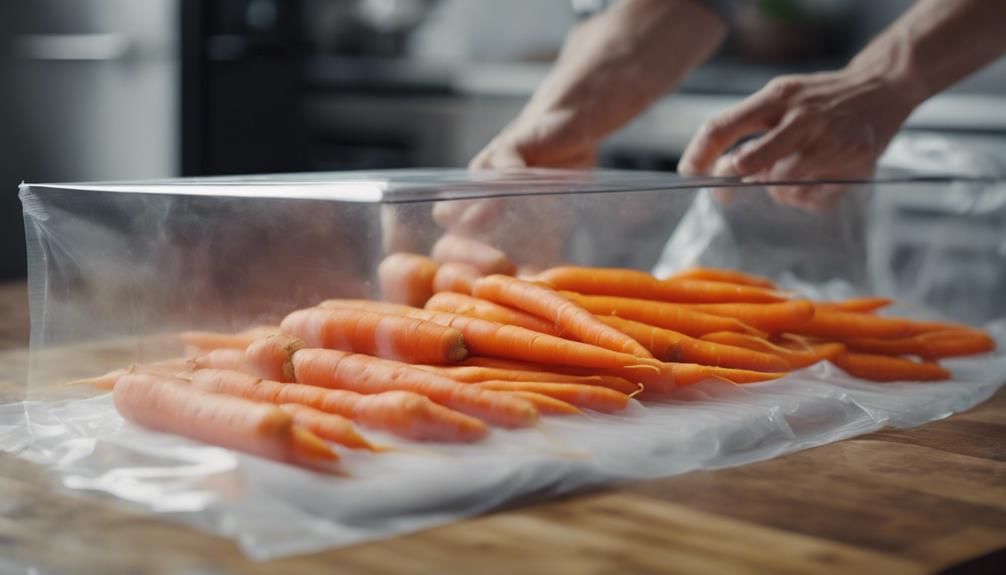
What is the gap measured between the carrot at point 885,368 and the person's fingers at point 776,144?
0.28 m

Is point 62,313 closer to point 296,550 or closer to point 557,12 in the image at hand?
point 296,550

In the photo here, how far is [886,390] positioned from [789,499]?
1.38 ft

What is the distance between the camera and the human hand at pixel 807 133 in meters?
1.48

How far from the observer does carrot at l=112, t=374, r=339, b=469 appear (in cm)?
86

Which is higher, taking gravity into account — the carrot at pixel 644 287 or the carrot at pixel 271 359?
the carrot at pixel 644 287

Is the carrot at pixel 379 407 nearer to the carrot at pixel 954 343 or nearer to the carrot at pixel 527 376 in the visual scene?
the carrot at pixel 527 376

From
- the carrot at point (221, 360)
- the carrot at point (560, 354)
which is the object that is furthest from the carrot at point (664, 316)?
the carrot at point (221, 360)

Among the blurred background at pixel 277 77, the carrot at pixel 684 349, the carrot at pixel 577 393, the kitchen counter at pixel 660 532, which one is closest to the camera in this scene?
Result: the kitchen counter at pixel 660 532

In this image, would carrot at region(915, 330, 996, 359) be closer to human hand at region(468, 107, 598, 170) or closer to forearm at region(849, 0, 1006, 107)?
forearm at region(849, 0, 1006, 107)

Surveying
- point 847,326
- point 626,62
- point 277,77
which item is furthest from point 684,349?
point 277,77

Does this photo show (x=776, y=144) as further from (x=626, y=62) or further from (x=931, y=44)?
(x=626, y=62)

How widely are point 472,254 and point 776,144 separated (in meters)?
0.46

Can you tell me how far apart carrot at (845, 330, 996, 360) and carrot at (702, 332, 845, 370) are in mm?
72

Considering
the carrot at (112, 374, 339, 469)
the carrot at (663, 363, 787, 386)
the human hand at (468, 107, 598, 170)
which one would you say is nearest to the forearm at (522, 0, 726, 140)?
the human hand at (468, 107, 598, 170)
